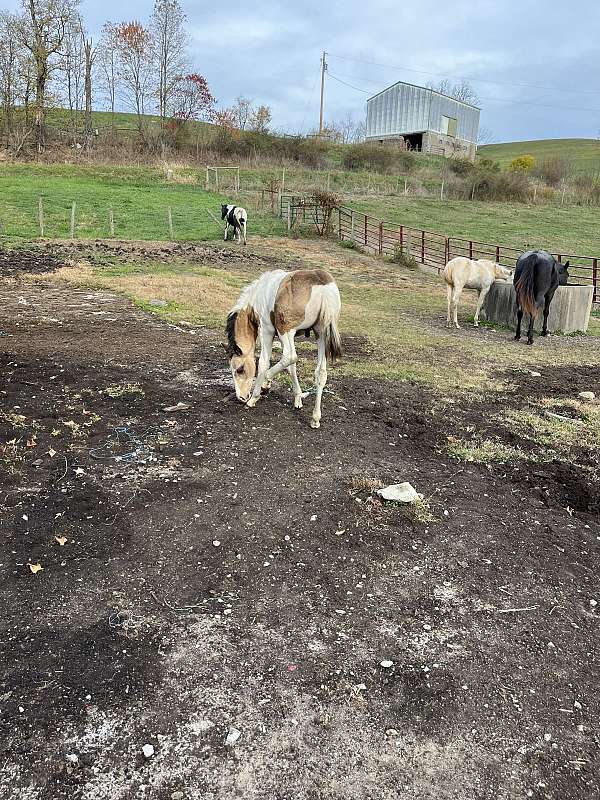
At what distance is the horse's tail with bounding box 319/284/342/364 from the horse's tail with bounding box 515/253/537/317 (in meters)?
5.95

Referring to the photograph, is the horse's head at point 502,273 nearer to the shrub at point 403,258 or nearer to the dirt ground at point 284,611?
the shrub at point 403,258

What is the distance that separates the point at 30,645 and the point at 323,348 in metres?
3.57

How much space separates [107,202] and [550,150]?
67.7 m

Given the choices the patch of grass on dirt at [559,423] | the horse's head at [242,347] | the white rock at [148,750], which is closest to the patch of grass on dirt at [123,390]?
the horse's head at [242,347]

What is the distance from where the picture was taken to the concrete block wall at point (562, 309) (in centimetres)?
1096

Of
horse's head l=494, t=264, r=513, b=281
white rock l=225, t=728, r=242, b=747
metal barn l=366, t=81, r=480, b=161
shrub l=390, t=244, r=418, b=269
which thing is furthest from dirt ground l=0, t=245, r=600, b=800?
metal barn l=366, t=81, r=480, b=161

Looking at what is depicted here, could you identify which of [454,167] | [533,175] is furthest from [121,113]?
[533,175]

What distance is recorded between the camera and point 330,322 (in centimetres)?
539

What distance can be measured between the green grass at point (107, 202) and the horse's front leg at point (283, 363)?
1395 centimetres

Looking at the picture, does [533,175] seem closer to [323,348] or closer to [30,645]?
[323,348]

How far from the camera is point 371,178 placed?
129ft

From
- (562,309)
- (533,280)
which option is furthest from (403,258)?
(533,280)

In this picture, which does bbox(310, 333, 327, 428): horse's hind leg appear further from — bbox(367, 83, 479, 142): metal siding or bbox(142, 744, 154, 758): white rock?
bbox(367, 83, 479, 142): metal siding

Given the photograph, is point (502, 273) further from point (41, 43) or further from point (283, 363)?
point (41, 43)
